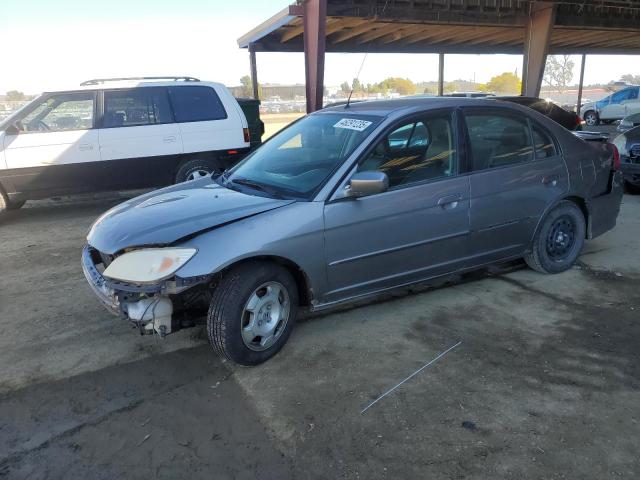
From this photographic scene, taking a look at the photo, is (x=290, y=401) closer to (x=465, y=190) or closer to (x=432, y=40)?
(x=465, y=190)

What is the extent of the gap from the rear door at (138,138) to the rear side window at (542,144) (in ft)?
17.6

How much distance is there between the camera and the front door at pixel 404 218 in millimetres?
3488

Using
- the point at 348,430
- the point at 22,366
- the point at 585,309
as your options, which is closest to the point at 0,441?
the point at 22,366

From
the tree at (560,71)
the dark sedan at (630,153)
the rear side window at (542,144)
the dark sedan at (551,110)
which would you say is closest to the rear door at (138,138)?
the rear side window at (542,144)

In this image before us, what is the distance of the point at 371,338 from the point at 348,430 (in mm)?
1063

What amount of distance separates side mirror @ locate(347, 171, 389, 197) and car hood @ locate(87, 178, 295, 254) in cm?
45

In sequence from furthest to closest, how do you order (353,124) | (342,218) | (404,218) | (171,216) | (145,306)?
(353,124) → (404,218) → (342,218) → (171,216) → (145,306)

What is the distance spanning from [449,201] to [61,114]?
6094 mm

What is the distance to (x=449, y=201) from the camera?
3859 mm

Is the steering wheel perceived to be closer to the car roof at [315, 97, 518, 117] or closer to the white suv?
the white suv

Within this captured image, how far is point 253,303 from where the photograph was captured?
10.5ft

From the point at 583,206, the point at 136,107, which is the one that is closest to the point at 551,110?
the point at 583,206

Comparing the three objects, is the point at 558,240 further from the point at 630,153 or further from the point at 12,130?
the point at 12,130

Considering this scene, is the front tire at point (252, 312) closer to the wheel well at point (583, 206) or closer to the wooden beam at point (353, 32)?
the wheel well at point (583, 206)
